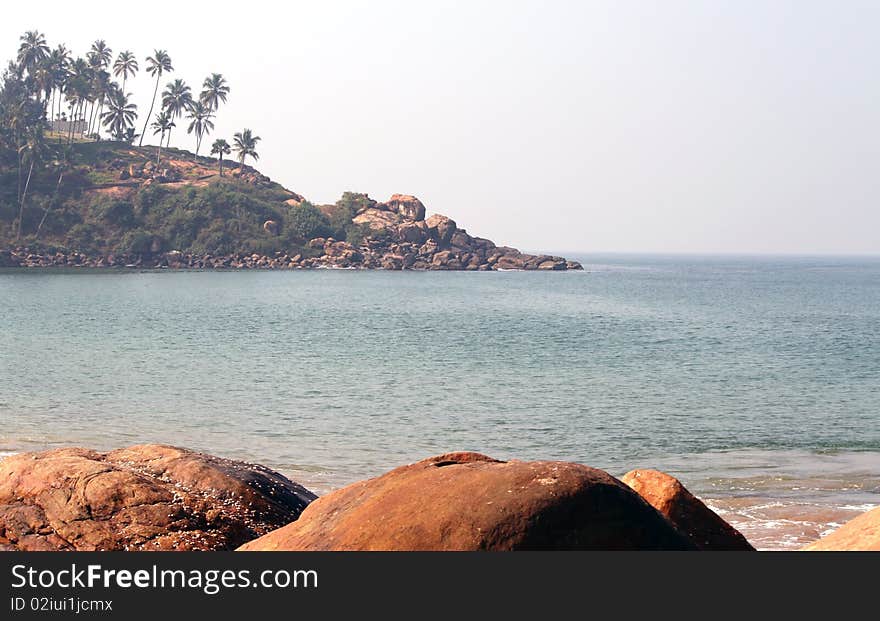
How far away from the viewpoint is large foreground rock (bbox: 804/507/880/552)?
342 inches

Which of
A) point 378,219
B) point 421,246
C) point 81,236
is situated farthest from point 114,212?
point 421,246

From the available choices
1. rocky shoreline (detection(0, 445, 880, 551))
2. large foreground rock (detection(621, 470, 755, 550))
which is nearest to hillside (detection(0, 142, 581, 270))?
rocky shoreline (detection(0, 445, 880, 551))

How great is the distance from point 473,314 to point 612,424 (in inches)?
1989

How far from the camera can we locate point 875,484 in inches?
880

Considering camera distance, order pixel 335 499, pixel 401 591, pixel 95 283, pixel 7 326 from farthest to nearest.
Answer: pixel 95 283 → pixel 7 326 → pixel 335 499 → pixel 401 591

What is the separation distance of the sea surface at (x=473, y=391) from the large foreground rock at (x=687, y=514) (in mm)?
5656

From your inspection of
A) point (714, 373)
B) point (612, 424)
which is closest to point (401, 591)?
point (612, 424)

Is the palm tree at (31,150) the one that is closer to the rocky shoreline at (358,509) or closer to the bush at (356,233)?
the bush at (356,233)

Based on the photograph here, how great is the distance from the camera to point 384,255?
16250 cm

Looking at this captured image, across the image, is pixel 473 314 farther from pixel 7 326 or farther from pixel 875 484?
pixel 875 484

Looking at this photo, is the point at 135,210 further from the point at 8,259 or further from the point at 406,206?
the point at 406,206

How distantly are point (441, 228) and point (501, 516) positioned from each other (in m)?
164

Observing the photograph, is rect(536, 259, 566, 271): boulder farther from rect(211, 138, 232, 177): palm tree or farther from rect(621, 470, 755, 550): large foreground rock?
rect(621, 470, 755, 550): large foreground rock

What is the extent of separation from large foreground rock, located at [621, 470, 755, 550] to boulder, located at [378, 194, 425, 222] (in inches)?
6493
